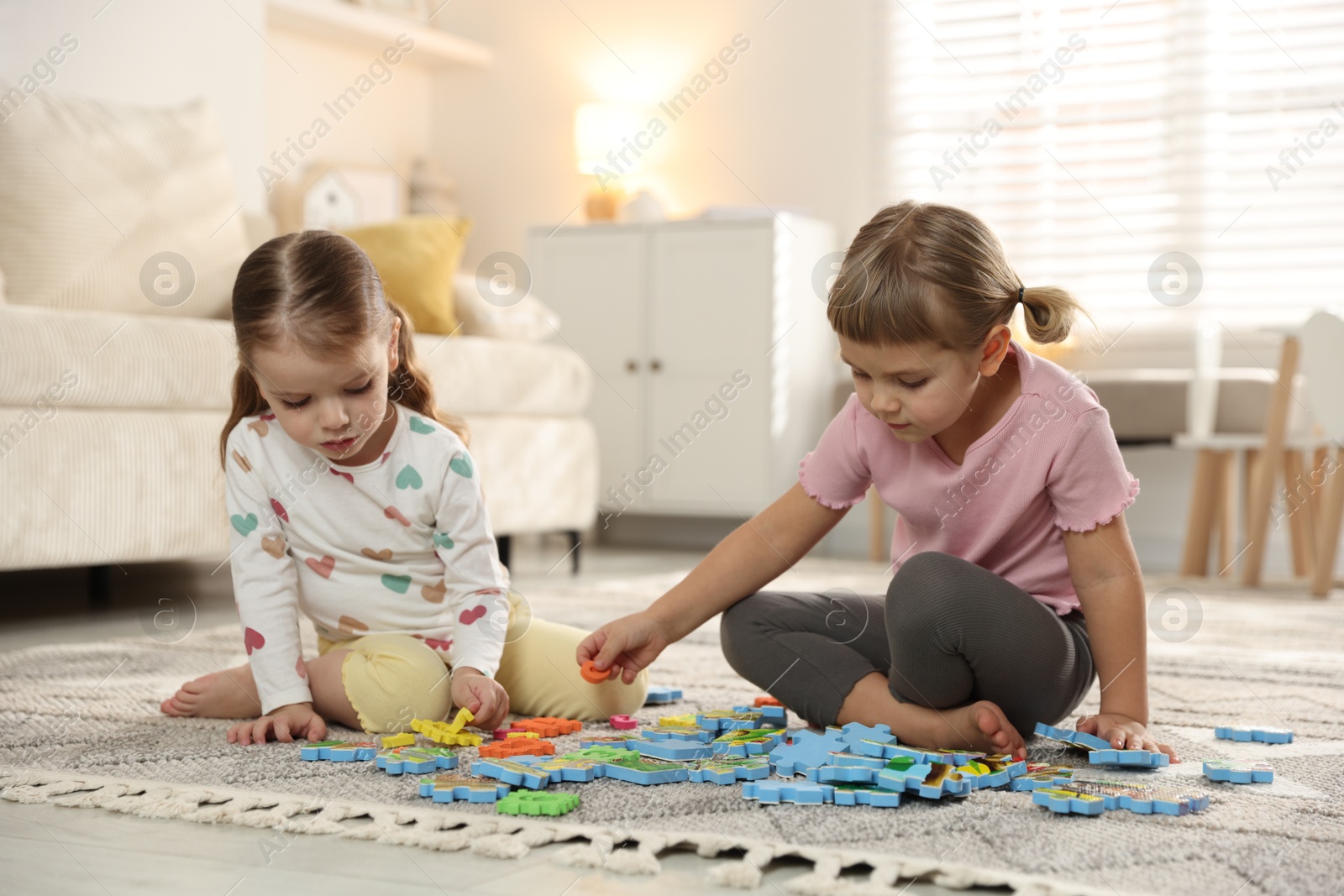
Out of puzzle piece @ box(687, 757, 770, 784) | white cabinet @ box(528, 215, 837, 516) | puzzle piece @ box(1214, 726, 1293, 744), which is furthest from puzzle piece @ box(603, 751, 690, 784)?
white cabinet @ box(528, 215, 837, 516)

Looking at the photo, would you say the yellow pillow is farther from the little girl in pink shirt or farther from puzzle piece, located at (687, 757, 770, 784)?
puzzle piece, located at (687, 757, 770, 784)

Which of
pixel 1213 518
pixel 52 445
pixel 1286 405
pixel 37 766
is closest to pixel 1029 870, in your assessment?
pixel 37 766

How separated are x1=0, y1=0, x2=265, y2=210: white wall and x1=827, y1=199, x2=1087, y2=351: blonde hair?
233cm

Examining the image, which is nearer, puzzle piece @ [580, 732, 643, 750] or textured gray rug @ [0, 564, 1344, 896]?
textured gray rug @ [0, 564, 1344, 896]

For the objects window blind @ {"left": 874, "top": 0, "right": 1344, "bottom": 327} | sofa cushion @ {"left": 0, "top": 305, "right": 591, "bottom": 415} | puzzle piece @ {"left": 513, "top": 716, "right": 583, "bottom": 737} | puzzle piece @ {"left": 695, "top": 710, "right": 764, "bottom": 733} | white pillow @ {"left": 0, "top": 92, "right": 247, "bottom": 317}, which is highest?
window blind @ {"left": 874, "top": 0, "right": 1344, "bottom": 327}

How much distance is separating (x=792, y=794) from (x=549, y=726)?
0.34 metres

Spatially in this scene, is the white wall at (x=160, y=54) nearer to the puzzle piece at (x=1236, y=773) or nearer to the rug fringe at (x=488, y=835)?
the rug fringe at (x=488, y=835)

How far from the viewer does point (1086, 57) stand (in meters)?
3.57

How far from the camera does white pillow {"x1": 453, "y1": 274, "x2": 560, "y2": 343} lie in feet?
8.84

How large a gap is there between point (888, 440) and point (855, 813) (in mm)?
391

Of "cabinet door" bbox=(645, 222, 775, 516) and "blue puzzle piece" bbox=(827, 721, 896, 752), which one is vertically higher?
"cabinet door" bbox=(645, 222, 775, 516)

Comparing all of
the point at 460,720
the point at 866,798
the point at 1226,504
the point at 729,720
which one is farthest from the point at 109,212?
the point at 1226,504

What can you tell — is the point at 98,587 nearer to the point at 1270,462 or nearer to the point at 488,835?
the point at 488,835

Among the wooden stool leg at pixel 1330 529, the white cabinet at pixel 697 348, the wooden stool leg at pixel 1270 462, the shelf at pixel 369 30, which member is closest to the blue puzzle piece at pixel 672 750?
the wooden stool leg at pixel 1330 529
